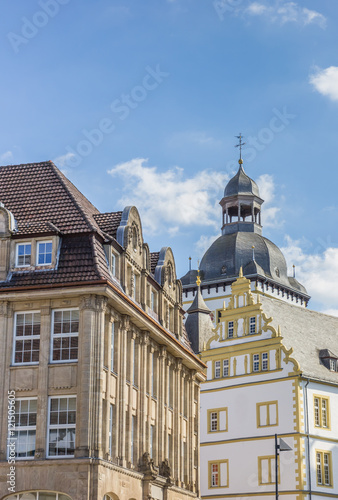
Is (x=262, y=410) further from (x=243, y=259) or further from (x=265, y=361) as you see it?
(x=243, y=259)

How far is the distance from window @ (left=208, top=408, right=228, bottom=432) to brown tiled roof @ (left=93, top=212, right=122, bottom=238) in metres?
29.8

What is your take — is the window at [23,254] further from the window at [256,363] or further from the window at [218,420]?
the window at [218,420]

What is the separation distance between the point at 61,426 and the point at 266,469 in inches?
1290

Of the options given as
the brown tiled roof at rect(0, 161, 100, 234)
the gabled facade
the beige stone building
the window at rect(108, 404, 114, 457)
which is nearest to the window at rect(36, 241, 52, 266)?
the beige stone building

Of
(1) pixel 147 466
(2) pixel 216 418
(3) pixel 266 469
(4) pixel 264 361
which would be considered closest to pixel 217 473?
(2) pixel 216 418

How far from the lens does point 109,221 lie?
4247 cm

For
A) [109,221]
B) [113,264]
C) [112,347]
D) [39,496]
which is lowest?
[39,496]

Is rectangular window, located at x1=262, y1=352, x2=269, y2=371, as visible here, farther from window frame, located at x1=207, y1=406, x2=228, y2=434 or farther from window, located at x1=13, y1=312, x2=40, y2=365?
window, located at x1=13, y1=312, x2=40, y2=365

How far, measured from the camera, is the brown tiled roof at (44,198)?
39062 millimetres

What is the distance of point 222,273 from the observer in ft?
366

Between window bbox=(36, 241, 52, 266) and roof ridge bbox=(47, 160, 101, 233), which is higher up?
roof ridge bbox=(47, 160, 101, 233)

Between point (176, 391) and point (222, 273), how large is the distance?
65.2 metres

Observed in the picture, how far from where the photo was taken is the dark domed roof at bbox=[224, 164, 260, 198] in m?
113

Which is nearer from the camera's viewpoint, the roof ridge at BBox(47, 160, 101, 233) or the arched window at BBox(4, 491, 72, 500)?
the arched window at BBox(4, 491, 72, 500)
